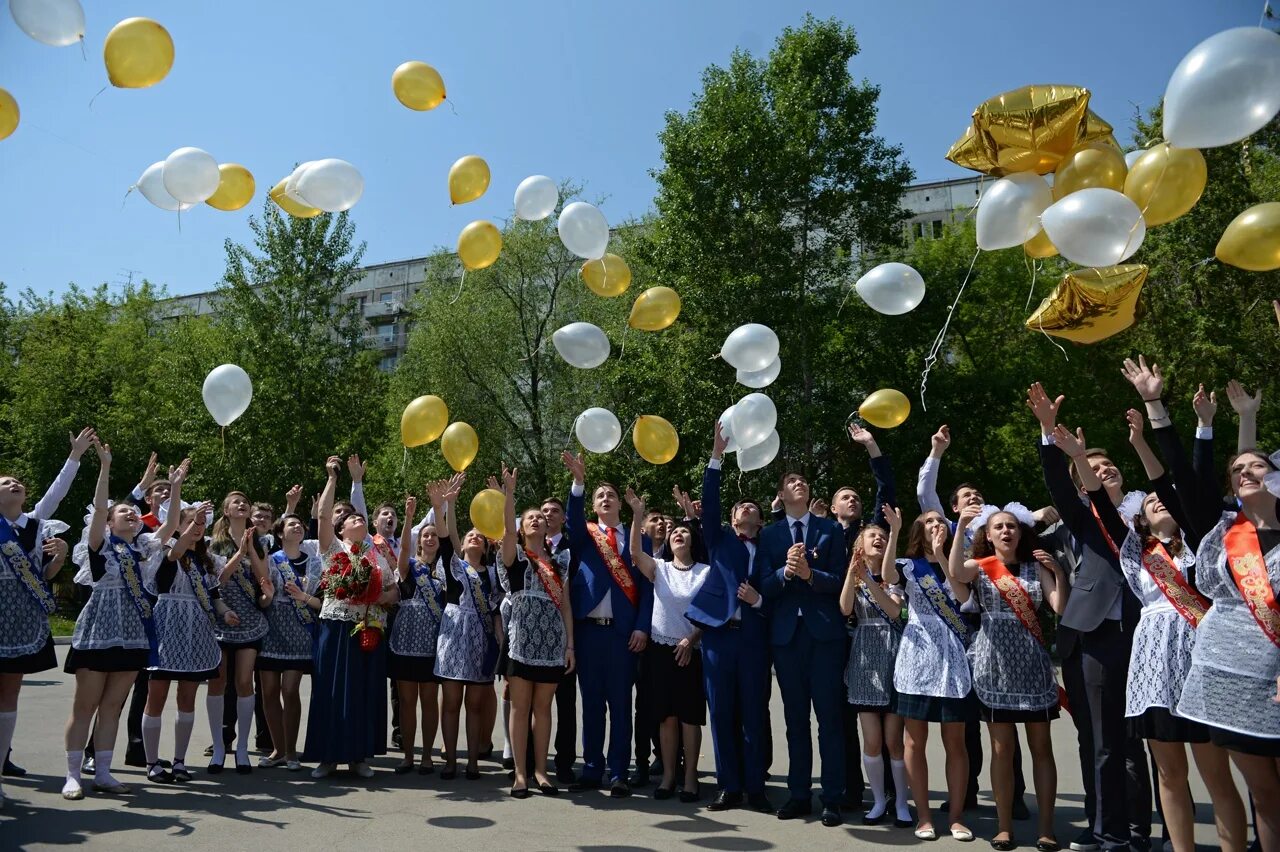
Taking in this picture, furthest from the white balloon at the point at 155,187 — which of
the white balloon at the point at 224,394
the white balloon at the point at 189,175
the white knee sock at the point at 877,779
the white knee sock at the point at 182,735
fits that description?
the white knee sock at the point at 877,779

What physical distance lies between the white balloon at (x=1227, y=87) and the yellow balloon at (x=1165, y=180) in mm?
373

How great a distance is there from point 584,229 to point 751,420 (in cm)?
198

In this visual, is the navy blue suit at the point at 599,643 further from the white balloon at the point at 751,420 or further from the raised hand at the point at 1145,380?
the raised hand at the point at 1145,380

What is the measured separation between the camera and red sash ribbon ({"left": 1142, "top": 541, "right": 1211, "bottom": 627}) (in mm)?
4816

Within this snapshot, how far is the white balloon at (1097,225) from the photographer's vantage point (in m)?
5.09

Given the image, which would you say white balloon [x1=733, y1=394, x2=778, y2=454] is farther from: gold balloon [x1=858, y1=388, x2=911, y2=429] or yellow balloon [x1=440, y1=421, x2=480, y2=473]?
yellow balloon [x1=440, y1=421, x2=480, y2=473]

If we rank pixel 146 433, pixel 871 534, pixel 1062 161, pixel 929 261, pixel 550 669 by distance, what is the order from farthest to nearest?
pixel 146 433, pixel 929 261, pixel 550 669, pixel 871 534, pixel 1062 161

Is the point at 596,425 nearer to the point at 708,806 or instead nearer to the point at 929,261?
the point at 708,806

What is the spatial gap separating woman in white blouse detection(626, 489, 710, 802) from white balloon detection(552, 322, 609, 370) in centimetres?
125

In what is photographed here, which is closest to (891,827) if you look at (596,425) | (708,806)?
(708,806)

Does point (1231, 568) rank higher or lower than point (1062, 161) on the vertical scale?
lower

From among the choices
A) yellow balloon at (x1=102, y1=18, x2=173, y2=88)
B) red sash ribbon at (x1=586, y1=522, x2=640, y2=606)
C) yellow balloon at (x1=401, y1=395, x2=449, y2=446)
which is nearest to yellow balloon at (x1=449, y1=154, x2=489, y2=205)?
yellow balloon at (x1=401, y1=395, x2=449, y2=446)

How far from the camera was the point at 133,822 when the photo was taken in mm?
5922

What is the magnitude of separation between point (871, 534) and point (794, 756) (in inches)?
60.0
